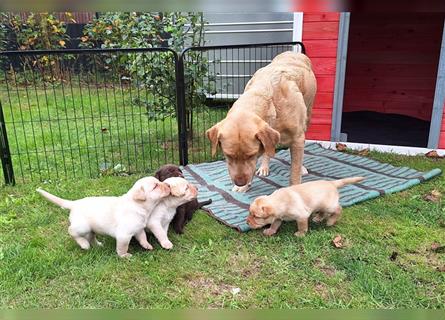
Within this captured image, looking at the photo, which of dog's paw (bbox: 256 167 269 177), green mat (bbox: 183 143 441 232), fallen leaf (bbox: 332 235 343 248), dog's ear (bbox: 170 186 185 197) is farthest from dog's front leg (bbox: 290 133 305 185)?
dog's ear (bbox: 170 186 185 197)

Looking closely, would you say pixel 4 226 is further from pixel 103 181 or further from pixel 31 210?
pixel 103 181

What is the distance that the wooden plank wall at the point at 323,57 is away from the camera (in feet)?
19.2

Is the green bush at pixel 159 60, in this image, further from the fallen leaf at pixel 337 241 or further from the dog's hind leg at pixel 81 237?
the fallen leaf at pixel 337 241

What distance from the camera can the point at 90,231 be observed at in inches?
128

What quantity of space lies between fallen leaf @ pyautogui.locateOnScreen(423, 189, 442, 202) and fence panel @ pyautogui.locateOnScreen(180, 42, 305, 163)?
2.81 m

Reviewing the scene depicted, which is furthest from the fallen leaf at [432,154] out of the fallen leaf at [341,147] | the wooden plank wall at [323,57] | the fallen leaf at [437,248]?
the fallen leaf at [437,248]

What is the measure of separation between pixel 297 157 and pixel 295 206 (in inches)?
44.4

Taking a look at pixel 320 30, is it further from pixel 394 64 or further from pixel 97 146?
pixel 97 146

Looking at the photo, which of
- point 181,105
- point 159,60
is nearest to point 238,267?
point 181,105

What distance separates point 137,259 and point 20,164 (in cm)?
308

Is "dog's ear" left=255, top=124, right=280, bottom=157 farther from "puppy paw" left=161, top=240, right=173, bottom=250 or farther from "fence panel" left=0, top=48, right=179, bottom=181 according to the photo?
"fence panel" left=0, top=48, right=179, bottom=181

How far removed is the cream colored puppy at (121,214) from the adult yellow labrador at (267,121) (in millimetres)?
752

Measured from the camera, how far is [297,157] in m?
4.46

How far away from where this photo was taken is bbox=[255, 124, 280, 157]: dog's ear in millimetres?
3562
